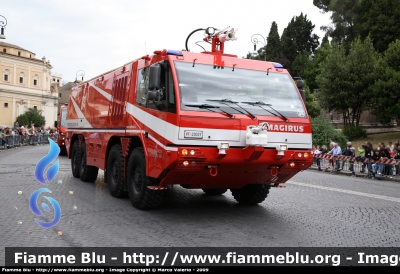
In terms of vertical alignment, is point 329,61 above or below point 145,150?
above

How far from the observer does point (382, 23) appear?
53156 millimetres

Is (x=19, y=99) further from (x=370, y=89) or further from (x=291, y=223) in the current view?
(x=291, y=223)

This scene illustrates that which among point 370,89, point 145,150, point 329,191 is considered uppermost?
point 370,89

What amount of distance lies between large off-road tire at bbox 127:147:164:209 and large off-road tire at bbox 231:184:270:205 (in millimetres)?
2147

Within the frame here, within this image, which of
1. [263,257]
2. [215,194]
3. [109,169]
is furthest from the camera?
[215,194]

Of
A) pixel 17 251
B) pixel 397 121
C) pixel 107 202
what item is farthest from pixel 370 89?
pixel 17 251

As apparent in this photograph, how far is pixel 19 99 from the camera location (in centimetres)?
9906

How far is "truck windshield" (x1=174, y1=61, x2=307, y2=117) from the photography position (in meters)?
8.21

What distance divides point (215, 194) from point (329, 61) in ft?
122

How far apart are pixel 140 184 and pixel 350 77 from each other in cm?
3898

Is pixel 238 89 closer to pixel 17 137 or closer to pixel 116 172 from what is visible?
pixel 116 172

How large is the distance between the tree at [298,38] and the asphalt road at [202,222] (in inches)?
2650

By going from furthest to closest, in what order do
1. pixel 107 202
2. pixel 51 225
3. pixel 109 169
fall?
pixel 109 169, pixel 107 202, pixel 51 225

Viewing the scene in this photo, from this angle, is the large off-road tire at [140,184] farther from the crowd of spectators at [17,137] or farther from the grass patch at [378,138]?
the grass patch at [378,138]
